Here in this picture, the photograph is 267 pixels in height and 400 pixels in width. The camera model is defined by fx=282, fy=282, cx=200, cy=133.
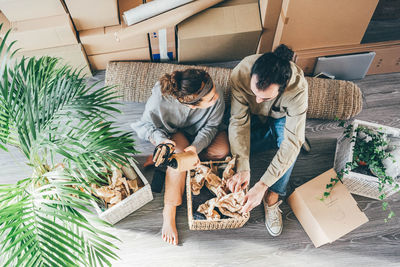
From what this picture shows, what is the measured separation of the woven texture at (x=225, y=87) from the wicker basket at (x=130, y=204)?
596 millimetres

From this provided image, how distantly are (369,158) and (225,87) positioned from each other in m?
0.91

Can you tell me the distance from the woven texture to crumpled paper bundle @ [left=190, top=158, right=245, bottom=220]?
516mm

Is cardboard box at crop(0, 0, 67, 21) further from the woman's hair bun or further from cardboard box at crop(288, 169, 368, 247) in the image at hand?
cardboard box at crop(288, 169, 368, 247)

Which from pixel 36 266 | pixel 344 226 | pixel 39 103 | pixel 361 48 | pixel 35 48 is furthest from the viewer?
pixel 361 48

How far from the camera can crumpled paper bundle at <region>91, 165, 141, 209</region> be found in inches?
53.5

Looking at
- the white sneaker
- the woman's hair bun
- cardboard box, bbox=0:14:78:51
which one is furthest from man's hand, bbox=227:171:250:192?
cardboard box, bbox=0:14:78:51

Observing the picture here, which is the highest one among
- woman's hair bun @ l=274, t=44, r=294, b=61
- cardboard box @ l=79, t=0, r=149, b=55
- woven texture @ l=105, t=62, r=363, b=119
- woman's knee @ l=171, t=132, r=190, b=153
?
woman's hair bun @ l=274, t=44, r=294, b=61

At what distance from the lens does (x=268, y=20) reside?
67.7 inches

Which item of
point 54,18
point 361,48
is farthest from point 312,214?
point 54,18

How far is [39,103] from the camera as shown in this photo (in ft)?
3.54

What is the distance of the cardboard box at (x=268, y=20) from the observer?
1642mm

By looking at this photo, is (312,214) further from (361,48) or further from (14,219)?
(14,219)

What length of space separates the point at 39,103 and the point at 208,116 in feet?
2.54

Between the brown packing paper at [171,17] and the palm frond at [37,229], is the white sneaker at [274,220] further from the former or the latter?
the brown packing paper at [171,17]
